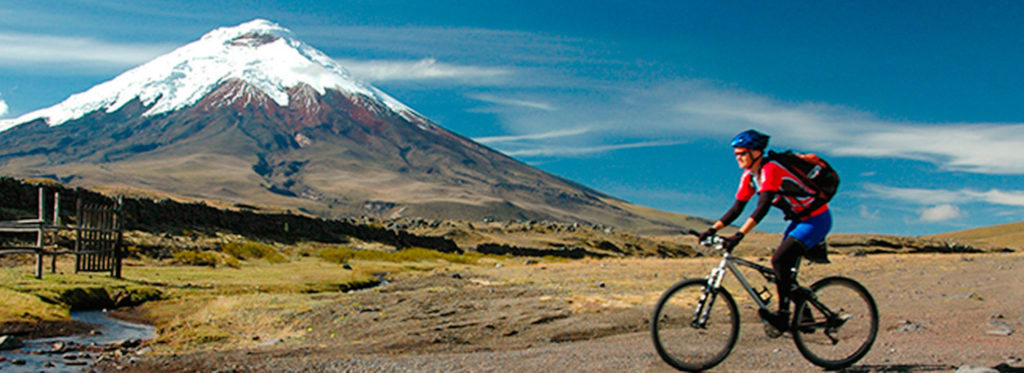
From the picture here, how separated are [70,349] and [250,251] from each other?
81.0ft

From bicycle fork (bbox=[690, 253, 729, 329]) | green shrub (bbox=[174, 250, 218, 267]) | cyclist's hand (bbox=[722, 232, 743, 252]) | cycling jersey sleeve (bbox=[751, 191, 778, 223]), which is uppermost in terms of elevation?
cycling jersey sleeve (bbox=[751, 191, 778, 223])

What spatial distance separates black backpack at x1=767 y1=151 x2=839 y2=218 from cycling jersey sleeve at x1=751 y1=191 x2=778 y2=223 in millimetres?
333

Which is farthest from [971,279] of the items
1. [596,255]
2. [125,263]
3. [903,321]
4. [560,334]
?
[596,255]

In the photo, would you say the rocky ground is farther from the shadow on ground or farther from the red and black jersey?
the red and black jersey

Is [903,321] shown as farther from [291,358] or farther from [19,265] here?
[19,265]

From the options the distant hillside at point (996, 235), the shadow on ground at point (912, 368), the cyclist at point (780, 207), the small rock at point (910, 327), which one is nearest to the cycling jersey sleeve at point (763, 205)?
the cyclist at point (780, 207)

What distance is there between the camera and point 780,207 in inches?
319

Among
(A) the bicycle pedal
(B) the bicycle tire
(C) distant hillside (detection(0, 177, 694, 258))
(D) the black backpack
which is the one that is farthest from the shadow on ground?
(C) distant hillside (detection(0, 177, 694, 258))

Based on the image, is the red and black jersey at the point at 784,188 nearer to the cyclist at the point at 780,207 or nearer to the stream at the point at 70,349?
the cyclist at the point at 780,207

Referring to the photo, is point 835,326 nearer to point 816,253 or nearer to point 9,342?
point 816,253

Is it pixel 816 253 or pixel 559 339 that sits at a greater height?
pixel 816 253

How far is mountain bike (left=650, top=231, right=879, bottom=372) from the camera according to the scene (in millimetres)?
8117

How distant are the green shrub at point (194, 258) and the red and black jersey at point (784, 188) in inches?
1014

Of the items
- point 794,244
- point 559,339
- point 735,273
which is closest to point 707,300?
point 735,273
